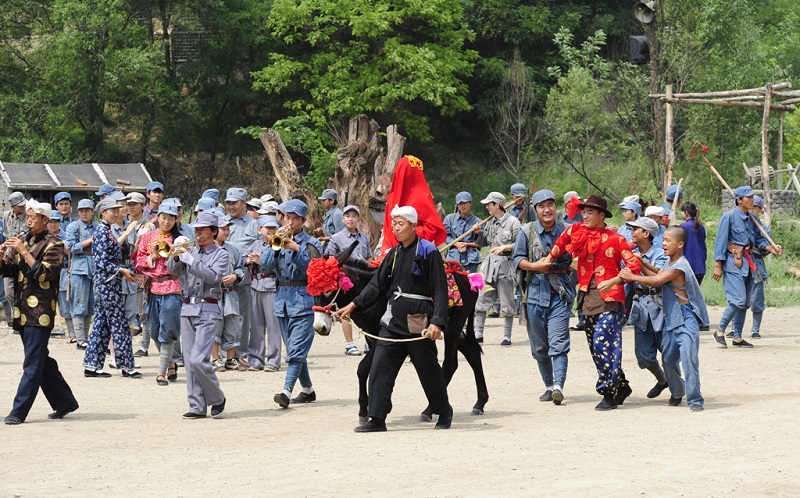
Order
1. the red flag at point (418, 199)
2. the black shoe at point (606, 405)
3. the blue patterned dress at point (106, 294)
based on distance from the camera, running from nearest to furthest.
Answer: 1. the red flag at point (418, 199)
2. the black shoe at point (606, 405)
3. the blue patterned dress at point (106, 294)

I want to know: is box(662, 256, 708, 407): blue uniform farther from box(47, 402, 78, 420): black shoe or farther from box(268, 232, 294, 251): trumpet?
box(47, 402, 78, 420): black shoe

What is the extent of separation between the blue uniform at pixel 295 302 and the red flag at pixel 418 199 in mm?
1040

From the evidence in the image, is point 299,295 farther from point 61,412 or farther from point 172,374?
point 172,374

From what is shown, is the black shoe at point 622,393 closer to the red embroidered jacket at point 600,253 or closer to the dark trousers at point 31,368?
the red embroidered jacket at point 600,253

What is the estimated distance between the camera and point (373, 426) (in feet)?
30.3

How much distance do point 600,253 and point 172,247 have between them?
12.0 ft

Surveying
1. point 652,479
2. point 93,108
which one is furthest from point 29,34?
point 652,479

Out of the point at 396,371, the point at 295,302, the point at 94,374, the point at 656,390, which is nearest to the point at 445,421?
the point at 396,371

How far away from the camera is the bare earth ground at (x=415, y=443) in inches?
282

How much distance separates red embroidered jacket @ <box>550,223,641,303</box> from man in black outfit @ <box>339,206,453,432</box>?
1546mm

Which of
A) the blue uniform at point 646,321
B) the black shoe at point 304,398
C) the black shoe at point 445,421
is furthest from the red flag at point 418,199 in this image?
the blue uniform at point 646,321

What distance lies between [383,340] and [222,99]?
32.2 metres

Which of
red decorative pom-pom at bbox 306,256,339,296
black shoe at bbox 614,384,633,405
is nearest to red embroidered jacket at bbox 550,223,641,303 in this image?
black shoe at bbox 614,384,633,405

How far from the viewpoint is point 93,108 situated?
36.1 meters
